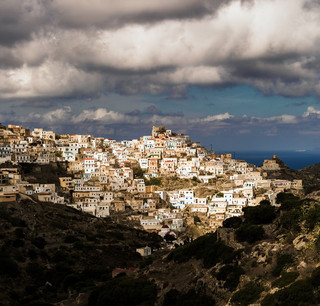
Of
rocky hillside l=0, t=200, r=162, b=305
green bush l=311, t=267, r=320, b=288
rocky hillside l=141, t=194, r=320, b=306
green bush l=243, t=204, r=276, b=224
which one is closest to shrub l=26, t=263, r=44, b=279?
rocky hillside l=0, t=200, r=162, b=305

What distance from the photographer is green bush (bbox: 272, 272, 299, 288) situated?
Answer: 2573cm

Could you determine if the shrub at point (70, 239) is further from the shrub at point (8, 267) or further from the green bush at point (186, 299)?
the green bush at point (186, 299)

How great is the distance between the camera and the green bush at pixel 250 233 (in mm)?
33938

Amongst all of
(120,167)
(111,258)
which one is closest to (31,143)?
(120,167)

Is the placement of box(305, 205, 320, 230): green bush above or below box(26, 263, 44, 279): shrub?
above

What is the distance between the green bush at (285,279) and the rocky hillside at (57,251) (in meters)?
18.1

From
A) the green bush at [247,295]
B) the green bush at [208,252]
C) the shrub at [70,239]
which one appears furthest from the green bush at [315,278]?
the shrub at [70,239]

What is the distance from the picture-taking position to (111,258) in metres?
56.7

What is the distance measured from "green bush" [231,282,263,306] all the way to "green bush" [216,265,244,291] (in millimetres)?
1769

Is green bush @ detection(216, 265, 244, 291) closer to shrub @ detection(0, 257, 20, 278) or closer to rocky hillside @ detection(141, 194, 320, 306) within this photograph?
rocky hillside @ detection(141, 194, 320, 306)

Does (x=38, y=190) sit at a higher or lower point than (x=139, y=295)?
higher

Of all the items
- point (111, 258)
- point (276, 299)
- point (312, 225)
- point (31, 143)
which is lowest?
point (111, 258)

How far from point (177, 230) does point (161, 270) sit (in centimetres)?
3269

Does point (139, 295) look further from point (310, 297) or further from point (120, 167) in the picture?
point (120, 167)
